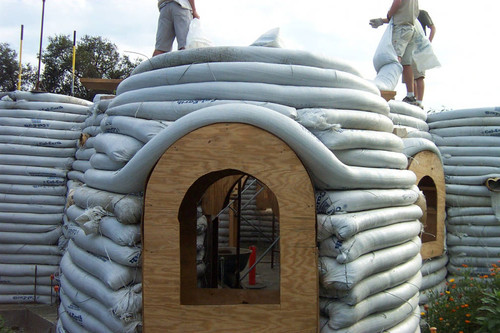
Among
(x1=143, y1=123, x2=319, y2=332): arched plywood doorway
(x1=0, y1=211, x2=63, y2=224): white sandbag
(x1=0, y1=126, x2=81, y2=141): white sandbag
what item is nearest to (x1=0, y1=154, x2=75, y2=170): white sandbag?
(x1=0, y1=126, x2=81, y2=141): white sandbag

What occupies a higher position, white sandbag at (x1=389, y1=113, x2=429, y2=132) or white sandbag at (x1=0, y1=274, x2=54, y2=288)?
white sandbag at (x1=389, y1=113, x2=429, y2=132)

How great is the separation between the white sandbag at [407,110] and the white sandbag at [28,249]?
4721 mm

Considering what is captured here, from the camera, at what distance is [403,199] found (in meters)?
3.94

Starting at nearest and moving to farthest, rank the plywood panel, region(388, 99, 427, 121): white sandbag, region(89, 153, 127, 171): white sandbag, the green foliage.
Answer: region(89, 153, 127, 171): white sandbag < the green foliage < the plywood panel < region(388, 99, 427, 121): white sandbag

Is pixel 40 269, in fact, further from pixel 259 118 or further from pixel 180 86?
pixel 259 118

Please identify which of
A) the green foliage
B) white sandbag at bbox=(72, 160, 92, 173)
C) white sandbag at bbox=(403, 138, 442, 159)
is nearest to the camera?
the green foliage

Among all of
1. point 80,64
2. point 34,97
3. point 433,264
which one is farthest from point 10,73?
point 433,264

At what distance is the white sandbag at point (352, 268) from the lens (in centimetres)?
311

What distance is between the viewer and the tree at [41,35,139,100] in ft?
81.3

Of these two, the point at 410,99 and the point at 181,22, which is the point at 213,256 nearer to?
the point at 181,22

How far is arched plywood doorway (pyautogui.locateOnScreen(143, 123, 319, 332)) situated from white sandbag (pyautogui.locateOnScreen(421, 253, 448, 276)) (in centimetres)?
329

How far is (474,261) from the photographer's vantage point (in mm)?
6367

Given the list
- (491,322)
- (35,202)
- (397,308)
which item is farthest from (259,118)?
(35,202)

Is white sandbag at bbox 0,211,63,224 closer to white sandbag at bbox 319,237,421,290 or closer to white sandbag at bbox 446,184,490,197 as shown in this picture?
white sandbag at bbox 319,237,421,290
